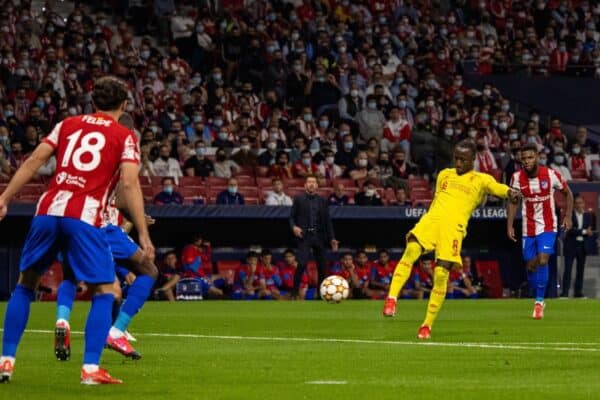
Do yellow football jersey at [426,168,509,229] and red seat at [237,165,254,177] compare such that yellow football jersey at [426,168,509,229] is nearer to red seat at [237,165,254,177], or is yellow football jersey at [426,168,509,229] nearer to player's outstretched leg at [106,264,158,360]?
player's outstretched leg at [106,264,158,360]

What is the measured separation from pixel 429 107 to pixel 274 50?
411 cm

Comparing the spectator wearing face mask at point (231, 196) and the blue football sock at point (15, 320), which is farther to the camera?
the spectator wearing face mask at point (231, 196)

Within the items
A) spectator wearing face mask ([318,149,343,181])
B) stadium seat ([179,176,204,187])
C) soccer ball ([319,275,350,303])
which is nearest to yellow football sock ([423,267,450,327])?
soccer ball ([319,275,350,303])

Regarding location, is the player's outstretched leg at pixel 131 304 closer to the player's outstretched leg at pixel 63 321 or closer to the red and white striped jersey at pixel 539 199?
the player's outstretched leg at pixel 63 321

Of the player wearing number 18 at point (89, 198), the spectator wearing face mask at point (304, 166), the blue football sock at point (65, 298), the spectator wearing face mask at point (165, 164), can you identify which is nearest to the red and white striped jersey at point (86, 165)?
the player wearing number 18 at point (89, 198)

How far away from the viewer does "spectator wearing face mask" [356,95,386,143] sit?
113 ft

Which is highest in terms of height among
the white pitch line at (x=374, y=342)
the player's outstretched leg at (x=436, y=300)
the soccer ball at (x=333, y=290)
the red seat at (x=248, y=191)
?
the red seat at (x=248, y=191)

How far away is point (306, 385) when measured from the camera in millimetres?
9781

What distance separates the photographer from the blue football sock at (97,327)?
31.7ft

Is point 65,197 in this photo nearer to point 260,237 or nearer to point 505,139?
point 260,237

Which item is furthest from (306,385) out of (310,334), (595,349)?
(310,334)

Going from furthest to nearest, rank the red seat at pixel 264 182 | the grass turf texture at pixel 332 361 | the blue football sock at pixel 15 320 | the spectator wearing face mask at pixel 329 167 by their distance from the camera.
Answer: the spectator wearing face mask at pixel 329 167, the red seat at pixel 264 182, the blue football sock at pixel 15 320, the grass turf texture at pixel 332 361

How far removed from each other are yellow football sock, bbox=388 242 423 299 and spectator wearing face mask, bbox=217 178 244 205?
1263 centimetres

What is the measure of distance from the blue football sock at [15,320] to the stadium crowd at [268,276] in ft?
60.7
